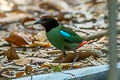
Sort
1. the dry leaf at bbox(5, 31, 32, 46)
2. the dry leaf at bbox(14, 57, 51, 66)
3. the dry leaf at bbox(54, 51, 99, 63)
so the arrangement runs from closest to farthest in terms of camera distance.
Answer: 1. the dry leaf at bbox(54, 51, 99, 63)
2. the dry leaf at bbox(14, 57, 51, 66)
3. the dry leaf at bbox(5, 31, 32, 46)

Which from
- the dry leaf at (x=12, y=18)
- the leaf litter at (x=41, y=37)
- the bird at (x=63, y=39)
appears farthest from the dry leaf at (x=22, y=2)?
the bird at (x=63, y=39)

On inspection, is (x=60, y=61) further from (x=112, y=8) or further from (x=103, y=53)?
(x=112, y=8)

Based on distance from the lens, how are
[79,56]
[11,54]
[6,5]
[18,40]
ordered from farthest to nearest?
[6,5]
[18,40]
[11,54]
[79,56]

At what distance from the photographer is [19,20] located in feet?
20.8

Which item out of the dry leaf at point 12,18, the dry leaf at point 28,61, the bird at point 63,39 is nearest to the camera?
the bird at point 63,39

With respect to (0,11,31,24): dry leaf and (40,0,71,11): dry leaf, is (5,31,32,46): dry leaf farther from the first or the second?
(40,0,71,11): dry leaf

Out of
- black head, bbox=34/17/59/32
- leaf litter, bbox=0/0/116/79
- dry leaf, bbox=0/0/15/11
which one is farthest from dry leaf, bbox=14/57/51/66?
dry leaf, bbox=0/0/15/11

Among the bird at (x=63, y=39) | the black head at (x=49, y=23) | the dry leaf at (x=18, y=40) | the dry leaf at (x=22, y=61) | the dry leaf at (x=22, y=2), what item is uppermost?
the dry leaf at (x=22, y=2)

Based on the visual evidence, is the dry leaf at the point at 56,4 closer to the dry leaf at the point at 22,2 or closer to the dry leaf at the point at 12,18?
the dry leaf at the point at 22,2

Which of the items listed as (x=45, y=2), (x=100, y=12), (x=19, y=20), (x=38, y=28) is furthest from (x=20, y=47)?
(x=45, y=2)

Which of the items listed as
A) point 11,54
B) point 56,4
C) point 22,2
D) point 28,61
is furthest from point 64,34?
point 22,2

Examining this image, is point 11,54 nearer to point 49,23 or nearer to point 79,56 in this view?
point 49,23

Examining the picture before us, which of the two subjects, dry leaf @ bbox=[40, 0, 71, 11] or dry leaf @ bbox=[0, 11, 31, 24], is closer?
dry leaf @ bbox=[0, 11, 31, 24]

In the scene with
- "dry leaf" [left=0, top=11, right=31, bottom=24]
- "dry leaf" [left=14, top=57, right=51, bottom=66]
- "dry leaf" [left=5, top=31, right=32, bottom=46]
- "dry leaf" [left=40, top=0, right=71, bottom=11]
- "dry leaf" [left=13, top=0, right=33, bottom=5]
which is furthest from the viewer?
"dry leaf" [left=13, top=0, right=33, bottom=5]
